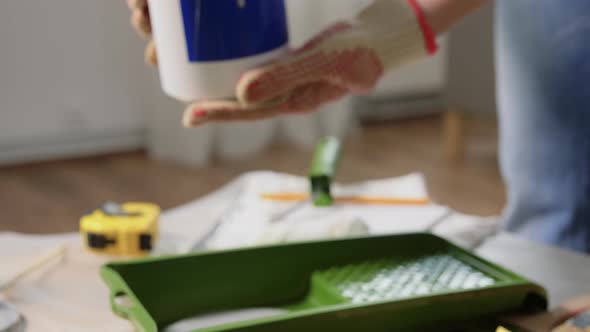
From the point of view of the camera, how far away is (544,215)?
2.47ft

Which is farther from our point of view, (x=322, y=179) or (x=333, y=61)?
(x=322, y=179)

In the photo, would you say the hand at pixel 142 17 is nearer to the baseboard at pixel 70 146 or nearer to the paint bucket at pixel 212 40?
the paint bucket at pixel 212 40

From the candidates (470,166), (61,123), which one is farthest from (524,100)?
(61,123)

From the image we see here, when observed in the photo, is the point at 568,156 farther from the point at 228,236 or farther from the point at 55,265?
the point at 55,265

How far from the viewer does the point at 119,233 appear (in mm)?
686

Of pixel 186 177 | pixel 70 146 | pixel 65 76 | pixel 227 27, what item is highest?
pixel 227 27

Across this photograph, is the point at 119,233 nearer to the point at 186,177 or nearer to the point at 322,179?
the point at 322,179

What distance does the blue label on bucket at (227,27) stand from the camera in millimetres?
519

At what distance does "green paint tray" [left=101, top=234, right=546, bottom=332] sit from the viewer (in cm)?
48

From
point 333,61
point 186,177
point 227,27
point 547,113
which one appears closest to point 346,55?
point 333,61

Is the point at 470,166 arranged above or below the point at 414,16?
below

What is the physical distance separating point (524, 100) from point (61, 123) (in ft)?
5.63

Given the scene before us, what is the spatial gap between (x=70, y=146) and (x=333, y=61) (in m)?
1.78

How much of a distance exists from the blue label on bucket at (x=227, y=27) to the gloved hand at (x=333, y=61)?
0.03 metres
